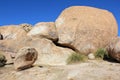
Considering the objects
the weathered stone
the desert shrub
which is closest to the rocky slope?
the weathered stone

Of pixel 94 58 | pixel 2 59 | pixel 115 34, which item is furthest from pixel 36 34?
pixel 115 34

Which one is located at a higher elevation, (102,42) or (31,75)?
(102,42)

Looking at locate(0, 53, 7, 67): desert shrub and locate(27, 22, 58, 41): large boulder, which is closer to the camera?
locate(0, 53, 7, 67): desert shrub

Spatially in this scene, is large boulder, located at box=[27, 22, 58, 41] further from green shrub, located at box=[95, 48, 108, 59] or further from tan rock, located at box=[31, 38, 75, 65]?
green shrub, located at box=[95, 48, 108, 59]

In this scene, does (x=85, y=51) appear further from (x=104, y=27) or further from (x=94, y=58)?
(x=104, y=27)

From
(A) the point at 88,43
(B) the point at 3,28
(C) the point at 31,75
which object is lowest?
(C) the point at 31,75

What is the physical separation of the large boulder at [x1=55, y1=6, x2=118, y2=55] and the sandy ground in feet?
14.2

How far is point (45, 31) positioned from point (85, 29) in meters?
2.77

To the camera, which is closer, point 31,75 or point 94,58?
point 31,75

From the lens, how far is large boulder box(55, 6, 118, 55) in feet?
56.6

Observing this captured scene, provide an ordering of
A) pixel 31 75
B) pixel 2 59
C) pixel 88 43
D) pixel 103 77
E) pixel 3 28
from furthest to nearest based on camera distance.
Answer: pixel 3 28, pixel 88 43, pixel 2 59, pixel 31 75, pixel 103 77

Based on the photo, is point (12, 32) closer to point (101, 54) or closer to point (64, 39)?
point (64, 39)

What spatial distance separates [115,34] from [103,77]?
829 centimetres

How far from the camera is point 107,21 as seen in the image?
18.2 meters
